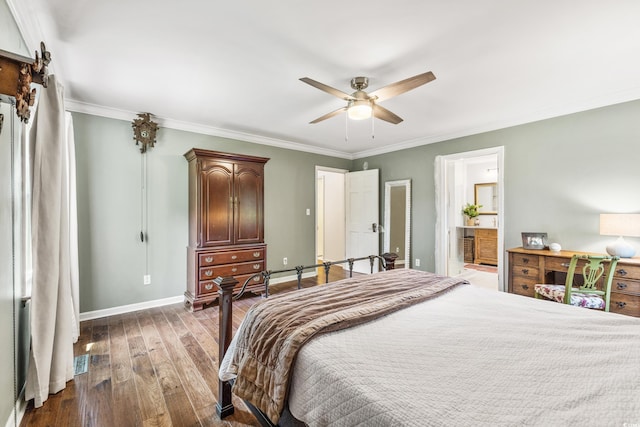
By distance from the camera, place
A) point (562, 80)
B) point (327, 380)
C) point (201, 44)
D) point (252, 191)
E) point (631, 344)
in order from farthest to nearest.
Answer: point (252, 191) < point (562, 80) < point (201, 44) < point (631, 344) < point (327, 380)

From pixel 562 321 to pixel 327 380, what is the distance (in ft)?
4.44

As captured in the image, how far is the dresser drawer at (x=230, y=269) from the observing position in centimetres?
371

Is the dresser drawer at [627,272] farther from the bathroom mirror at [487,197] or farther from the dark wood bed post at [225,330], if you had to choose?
the bathroom mirror at [487,197]

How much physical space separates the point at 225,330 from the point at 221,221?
2.26 metres

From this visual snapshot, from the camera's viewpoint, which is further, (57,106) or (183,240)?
(183,240)

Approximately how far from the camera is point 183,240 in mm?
4055

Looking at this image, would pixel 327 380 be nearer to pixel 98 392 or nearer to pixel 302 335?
pixel 302 335

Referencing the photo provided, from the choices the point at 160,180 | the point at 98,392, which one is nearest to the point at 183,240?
the point at 160,180

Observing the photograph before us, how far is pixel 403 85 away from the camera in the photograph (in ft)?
7.42

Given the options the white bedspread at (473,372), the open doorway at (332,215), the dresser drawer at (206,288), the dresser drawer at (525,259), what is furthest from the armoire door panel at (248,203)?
the dresser drawer at (525,259)

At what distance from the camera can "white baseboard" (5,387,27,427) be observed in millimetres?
1672

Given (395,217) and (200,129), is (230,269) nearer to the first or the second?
(200,129)

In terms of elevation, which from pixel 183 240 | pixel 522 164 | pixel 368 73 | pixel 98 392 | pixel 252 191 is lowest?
pixel 98 392

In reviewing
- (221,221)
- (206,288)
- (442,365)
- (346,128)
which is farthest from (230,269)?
(442,365)
